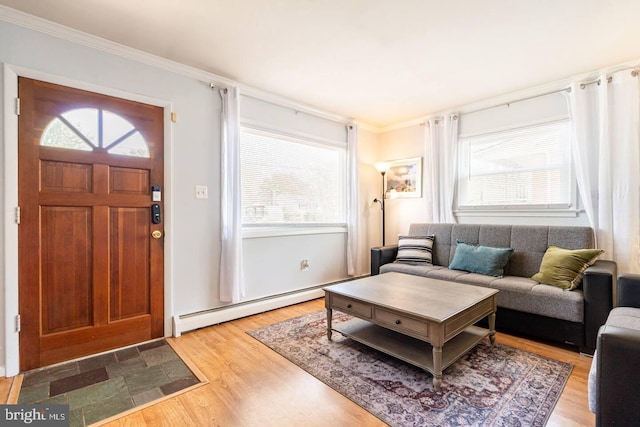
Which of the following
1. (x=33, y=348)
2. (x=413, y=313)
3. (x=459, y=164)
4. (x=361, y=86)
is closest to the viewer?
(x=413, y=313)

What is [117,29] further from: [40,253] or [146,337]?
[146,337]

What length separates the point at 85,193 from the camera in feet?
7.33

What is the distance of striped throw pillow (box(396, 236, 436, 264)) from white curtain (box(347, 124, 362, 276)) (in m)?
0.70

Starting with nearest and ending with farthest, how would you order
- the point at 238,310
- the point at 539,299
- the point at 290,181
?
the point at 539,299 → the point at 238,310 → the point at 290,181

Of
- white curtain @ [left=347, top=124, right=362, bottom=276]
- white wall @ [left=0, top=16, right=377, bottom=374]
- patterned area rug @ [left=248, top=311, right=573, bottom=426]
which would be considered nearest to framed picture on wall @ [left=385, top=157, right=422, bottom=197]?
white curtain @ [left=347, top=124, right=362, bottom=276]

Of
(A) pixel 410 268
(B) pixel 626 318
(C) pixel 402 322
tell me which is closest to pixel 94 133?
(C) pixel 402 322

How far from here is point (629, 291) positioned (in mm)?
1988

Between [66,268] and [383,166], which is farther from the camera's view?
[383,166]

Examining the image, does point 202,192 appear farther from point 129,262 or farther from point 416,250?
point 416,250

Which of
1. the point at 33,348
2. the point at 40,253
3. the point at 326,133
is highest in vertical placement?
the point at 326,133

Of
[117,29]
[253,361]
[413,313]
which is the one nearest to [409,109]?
[413,313]

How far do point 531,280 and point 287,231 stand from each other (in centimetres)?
251

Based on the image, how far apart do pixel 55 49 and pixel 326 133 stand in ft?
9.01

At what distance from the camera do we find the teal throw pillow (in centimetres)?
293
